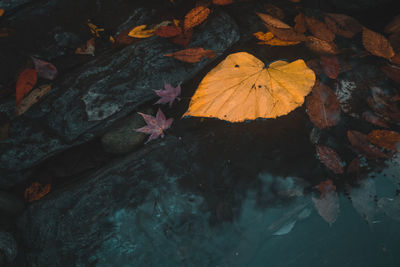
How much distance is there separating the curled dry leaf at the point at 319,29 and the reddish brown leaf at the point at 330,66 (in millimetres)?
152

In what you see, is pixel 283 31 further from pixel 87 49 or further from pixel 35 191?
pixel 35 191

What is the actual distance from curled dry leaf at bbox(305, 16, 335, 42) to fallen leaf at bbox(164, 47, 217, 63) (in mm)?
794

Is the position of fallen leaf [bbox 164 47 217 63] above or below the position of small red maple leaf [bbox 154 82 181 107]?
above

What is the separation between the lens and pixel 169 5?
A: 5.64 feet

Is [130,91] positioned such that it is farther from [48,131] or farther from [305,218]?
[305,218]

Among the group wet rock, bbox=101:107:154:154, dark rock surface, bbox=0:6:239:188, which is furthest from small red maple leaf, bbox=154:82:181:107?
wet rock, bbox=101:107:154:154

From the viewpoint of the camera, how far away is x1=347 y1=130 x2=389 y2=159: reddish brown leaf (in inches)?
52.9

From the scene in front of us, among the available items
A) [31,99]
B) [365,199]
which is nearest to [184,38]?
[31,99]

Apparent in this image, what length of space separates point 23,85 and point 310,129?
6.43ft

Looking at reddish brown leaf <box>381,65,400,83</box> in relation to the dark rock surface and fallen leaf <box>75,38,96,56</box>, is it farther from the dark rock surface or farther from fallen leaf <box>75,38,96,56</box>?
fallen leaf <box>75,38,96,56</box>

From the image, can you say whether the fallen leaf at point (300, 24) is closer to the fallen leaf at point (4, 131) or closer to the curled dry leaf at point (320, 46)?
the curled dry leaf at point (320, 46)

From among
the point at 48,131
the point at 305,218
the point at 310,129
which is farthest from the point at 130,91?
the point at 305,218

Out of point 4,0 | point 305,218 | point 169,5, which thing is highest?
point 4,0

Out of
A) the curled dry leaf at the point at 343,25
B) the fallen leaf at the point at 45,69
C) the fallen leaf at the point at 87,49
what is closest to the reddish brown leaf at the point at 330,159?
the curled dry leaf at the point at 343,25
